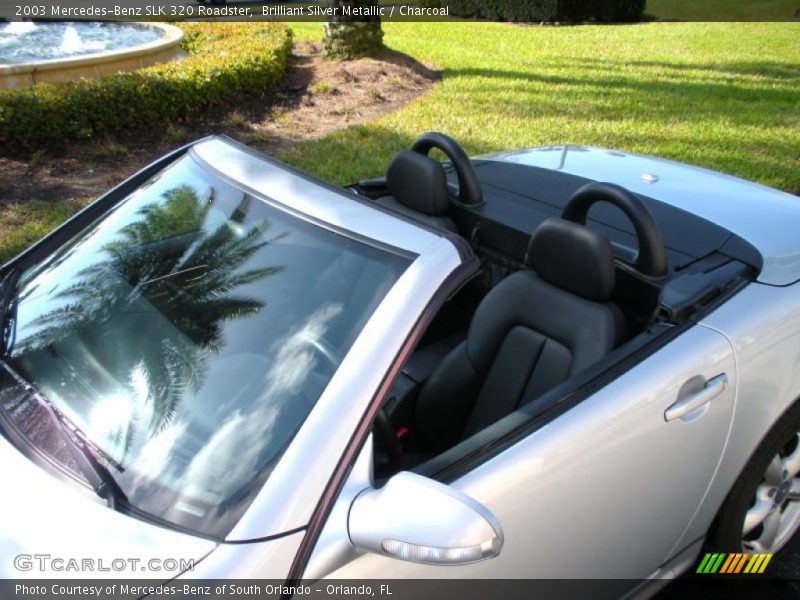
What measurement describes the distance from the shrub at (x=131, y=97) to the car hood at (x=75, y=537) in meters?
5.63

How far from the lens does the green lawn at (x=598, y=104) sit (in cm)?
619

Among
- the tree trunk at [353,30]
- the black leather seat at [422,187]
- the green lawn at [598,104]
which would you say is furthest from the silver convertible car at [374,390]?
the tree trunk at [353,30]

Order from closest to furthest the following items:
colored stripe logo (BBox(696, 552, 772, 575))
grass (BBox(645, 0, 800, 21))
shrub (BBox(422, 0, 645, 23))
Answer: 1. colored stripe logo (BBox(696, 552, 772, 575))
2. shrub (BBox(422, 0, 645, 23))
3. grass (BBox(645, 0, 800, 21))

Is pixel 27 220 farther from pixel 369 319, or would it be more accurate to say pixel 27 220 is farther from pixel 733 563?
pixel 733 563

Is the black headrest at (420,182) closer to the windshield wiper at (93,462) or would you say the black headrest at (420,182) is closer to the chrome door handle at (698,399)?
the chrome door handle at (698,399)

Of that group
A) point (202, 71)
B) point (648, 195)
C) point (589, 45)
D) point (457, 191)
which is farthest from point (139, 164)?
point (589, 45)

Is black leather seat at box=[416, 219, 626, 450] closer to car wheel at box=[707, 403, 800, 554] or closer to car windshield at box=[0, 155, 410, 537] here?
car wheel at box=[707, 403, 800, 554]

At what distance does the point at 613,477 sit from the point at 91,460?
4.09ft

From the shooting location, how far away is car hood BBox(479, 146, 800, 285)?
8.09 feet

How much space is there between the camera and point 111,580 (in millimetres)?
1389

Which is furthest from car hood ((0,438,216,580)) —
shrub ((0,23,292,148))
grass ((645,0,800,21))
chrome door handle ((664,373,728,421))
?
grass ((645,0,800,21))

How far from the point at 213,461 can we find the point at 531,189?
1973 millimetres

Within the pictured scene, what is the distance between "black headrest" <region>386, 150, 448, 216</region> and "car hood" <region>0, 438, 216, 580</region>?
1.73 m

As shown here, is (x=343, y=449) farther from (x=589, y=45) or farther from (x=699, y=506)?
(x=589, y=45)
